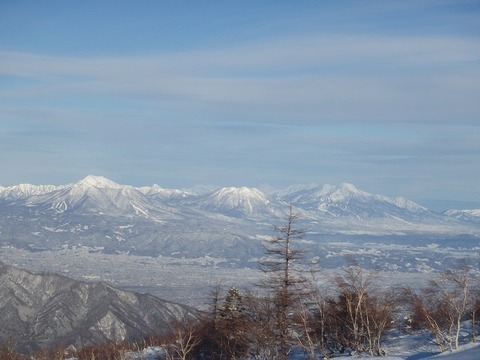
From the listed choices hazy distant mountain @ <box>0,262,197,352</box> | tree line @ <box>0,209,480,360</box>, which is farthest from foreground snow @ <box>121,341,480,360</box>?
hazy distant mountain @ <box>0,262,197,352</box>

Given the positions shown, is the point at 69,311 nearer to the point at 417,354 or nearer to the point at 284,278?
the point at 417,354

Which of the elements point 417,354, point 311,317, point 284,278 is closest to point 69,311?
point 311,317

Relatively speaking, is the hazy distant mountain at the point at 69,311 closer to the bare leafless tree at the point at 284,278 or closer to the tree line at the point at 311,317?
the tree line at the point at 311,317

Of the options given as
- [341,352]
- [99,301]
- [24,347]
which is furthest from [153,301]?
[341,352]

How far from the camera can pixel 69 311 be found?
6545 inches

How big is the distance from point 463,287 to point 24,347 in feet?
395

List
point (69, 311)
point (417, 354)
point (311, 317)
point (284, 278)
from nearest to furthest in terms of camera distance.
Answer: point (284, 278) → point (417, 354) → point (311, 317) → point (69, 311)

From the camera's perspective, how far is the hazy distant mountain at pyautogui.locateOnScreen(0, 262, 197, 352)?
151m

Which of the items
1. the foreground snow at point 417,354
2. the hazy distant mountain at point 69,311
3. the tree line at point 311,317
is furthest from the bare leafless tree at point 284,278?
the hazy distant mountain at point 69,311

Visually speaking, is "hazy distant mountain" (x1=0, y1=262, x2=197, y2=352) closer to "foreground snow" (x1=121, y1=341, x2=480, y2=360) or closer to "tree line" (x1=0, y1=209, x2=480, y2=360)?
"foreground snow" (x1=121, y1=341, x2=480, y2=360)

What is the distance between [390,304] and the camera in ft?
144

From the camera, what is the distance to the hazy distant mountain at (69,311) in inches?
5960

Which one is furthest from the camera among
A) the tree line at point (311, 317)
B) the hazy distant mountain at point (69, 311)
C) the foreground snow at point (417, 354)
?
the hazy distant mountain at point (69, 311)

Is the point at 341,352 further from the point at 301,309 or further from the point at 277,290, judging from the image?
the point at 277,290
